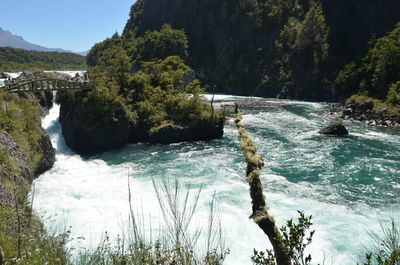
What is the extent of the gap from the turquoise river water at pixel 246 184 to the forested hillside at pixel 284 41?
43.1 m

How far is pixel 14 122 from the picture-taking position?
22.1 m

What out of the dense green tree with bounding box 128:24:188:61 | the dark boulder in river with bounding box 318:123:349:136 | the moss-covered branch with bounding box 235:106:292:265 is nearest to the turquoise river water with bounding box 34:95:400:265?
the dark boulder in river with bounding box 318:123:349:136

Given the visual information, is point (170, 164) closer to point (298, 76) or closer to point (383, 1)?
point (298, 76)

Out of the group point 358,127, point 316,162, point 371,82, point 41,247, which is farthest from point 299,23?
point 41,247

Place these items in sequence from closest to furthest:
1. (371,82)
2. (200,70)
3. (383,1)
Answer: (371,82) → (383,1) → (200,70)

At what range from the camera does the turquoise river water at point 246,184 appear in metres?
16.5

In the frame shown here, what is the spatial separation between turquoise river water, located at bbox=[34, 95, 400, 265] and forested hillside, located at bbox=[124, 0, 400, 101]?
4310cm

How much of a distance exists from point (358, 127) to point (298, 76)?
4114cm

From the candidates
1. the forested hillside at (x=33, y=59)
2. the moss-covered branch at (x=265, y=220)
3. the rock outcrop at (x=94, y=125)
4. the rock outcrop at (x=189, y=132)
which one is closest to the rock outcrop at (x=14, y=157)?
the moss-covered branch at (x=265, y=220)

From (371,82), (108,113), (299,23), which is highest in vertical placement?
(299,23)

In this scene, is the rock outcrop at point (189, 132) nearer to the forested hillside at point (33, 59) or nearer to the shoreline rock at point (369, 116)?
the shoreline rock at point (369, 116)

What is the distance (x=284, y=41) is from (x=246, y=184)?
7798 centimetres

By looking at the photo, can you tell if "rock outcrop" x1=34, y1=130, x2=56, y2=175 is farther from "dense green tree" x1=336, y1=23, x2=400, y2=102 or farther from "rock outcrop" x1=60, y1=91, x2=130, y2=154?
"dense green tree" x1=336, y1=23, x2=400, y2=102

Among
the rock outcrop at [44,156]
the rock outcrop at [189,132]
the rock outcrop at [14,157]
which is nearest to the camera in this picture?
the rock outcrop at [14,157]
